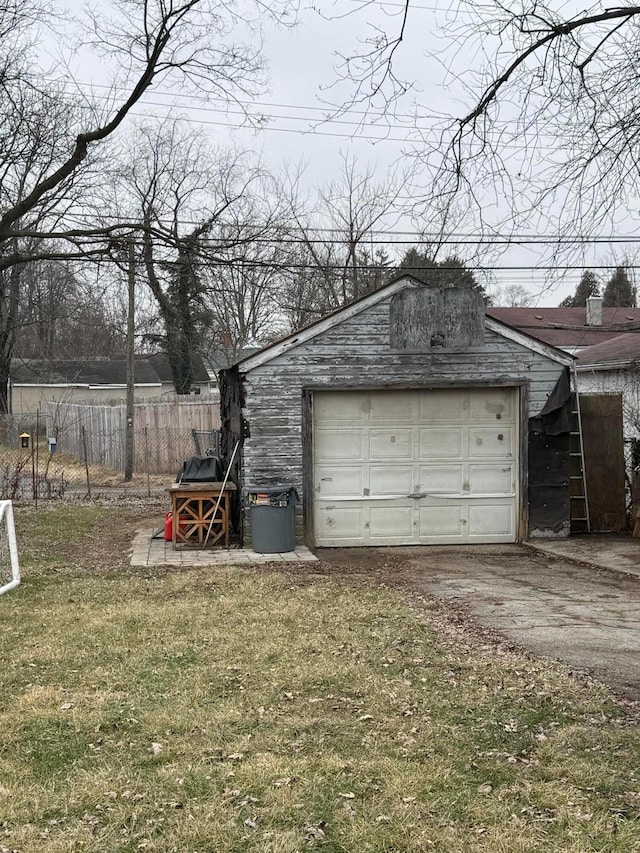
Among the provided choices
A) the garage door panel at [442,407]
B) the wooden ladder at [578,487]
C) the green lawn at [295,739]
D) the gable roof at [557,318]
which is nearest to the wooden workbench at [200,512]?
the garage door panel at [442,407]

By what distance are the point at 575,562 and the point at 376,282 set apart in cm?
2035

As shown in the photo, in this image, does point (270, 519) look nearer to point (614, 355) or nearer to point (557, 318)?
point (614, 355)

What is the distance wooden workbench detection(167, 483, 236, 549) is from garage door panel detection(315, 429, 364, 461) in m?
1.36

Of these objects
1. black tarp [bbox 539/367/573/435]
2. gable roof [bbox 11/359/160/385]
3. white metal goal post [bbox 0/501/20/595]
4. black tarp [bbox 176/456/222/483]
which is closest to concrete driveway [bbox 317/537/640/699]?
black tarp [bbox 539/367/573/435]

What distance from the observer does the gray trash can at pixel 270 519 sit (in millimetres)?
11328

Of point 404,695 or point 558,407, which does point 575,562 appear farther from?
point 404,695

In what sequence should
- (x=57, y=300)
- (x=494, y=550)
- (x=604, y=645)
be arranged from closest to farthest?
(x=604, y=645) → (x=494, y=550) → (x=57, y=300)

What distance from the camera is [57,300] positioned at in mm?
32688

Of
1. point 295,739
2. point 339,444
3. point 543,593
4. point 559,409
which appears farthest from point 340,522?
point 295,739

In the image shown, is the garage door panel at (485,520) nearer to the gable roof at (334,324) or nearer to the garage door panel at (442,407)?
the garage door panel at (442,407)

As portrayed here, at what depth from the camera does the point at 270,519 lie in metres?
11.3

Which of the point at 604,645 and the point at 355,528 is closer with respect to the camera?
the point at 604,645

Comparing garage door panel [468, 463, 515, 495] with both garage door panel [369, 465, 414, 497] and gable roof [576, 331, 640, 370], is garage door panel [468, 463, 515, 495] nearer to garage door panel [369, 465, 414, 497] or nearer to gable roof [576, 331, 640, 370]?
garage door panel [369, 465, 414, 497]

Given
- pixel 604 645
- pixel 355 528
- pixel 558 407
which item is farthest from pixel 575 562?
pixel 604 645
